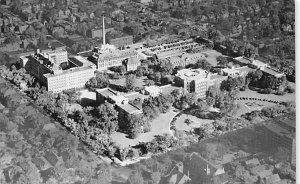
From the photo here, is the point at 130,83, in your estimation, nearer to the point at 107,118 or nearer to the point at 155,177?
the point at 107,118

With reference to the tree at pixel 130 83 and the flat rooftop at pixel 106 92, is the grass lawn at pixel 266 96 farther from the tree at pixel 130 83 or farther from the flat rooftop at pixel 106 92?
the flat rooftop at pixel 106 92

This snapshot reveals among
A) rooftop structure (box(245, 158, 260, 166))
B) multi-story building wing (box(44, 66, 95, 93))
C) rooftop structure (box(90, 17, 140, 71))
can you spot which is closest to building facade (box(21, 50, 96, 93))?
multi-story building wing (box(44, 66, 95, 93))

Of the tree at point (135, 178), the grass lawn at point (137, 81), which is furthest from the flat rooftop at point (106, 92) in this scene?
the tree at point (135, 178)

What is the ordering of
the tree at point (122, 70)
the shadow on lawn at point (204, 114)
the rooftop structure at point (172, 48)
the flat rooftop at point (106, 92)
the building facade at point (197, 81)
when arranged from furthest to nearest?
1. the rooftop structure at point (172, 48)
2. the tree at point (122, 70)
3. the building facade at point (197, 81)
4. the flat rooftop at point (106, 92)
5. the shadow on lawn at point (204, 114)

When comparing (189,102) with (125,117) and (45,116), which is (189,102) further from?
(45,116)

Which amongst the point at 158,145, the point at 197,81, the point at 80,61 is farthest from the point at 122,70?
the point at 158,145

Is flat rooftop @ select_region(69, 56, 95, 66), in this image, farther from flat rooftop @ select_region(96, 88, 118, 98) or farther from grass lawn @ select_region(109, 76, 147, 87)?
flat rooftop @ select_region(96, 88, 118, 98)
